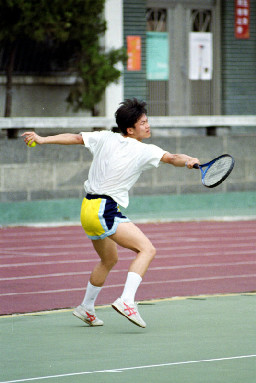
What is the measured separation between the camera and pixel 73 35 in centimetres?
2338

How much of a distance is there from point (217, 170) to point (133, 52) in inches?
713

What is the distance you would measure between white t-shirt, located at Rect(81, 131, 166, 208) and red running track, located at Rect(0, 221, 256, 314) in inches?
79.8

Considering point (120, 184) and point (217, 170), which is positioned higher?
point (217, 170)

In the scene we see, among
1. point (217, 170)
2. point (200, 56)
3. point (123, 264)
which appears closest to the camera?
point (217, 170)

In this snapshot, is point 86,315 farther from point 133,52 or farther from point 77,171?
point 133,52

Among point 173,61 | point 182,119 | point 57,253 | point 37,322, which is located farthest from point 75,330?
point 173,61

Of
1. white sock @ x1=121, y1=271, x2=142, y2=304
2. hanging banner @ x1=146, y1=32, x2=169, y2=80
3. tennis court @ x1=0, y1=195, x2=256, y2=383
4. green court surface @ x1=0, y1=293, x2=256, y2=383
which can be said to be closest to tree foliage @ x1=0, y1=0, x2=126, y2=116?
hanging banner @ x1=146, y1=32, x2=169, y2=80

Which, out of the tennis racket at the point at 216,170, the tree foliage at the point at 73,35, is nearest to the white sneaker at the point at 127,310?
the tennis racket at the point at 216,170

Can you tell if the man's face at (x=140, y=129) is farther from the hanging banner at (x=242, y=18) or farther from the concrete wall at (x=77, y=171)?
the hanging banner at (x=242, y=18)

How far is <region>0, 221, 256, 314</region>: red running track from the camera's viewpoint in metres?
12.0

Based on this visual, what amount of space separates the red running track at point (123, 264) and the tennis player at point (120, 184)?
6.25 feet

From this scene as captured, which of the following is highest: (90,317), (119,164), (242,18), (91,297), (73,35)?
(242,18)

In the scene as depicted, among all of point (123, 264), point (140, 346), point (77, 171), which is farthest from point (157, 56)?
point (140, 346)

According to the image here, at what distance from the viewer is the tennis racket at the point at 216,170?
8.51m
